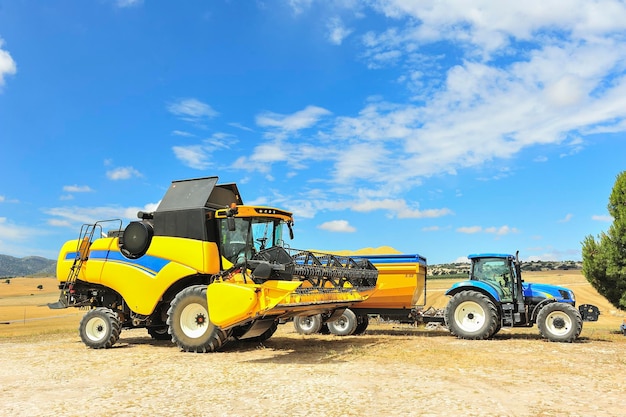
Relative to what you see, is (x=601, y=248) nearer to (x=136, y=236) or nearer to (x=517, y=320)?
(x=517, y=320)

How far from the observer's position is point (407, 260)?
1491 centimetres

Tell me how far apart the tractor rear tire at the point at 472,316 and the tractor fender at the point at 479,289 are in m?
0.21

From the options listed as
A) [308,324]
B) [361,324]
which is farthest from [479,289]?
[308,324]

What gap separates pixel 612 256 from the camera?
18.4 m

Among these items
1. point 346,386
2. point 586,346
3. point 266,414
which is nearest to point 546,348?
point 586,346

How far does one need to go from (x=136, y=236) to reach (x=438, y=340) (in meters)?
8.49

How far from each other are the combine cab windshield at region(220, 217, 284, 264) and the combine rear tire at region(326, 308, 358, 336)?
4.55m

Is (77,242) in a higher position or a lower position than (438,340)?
→ higher

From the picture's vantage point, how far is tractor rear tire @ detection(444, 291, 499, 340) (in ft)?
44.5

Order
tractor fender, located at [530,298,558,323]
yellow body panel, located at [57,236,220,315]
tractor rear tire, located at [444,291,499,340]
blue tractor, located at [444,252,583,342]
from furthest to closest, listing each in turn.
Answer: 1. tractor fender, located at [530,298,558,323]
2. tractor rear tire, located at [444,291,499,340]
3. blue tractor, located at [444,252,583,342]
4. yellow body panel, located at [57,236,220,315]

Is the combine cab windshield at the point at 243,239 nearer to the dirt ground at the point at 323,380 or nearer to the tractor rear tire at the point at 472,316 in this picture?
the dirt ground at the point at 323,380

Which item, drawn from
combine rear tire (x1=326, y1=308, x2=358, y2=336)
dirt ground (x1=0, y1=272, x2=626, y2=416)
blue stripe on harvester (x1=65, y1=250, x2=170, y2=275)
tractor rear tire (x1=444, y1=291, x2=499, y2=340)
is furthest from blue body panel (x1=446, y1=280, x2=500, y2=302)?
blue stripe on harvester (x1=65, y1=250, x2=170, y2=275)

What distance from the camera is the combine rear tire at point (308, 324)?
15414mm

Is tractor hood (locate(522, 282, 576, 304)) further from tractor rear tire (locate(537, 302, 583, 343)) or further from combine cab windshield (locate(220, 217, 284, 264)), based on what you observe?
combine cab windshield (locate(220, 217, 284, 264))
